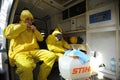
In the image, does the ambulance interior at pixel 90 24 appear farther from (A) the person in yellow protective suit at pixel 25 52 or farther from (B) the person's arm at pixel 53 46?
(B) the person's arm at pixel 53 46

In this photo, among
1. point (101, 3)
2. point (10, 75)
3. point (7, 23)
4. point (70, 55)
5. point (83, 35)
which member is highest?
point (101, 3)

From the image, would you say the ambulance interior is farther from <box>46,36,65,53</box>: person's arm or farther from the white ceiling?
<box>46,36,65,53</box>: person's arm

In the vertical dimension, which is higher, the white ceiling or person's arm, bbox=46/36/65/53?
the white ceiling

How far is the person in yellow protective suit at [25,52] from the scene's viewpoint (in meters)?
1.57

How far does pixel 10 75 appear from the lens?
1771 mm

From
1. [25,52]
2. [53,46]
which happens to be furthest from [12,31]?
[53,46]

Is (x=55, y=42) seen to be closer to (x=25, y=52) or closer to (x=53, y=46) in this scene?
→ (x=53, y=46)

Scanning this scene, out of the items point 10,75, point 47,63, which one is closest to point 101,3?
point 47,63

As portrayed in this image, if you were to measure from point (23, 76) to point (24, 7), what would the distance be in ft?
4.71

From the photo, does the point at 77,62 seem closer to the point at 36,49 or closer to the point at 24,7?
the point at 36,49

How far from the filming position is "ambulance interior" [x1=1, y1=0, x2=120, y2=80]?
1.75 meters

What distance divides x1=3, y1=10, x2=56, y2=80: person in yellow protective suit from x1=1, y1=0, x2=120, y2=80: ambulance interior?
159mm

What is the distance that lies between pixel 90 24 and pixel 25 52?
1.09 metres

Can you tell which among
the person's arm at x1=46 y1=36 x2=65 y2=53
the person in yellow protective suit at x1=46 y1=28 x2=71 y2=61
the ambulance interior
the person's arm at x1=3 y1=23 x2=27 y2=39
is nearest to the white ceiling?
the ambulance interior
